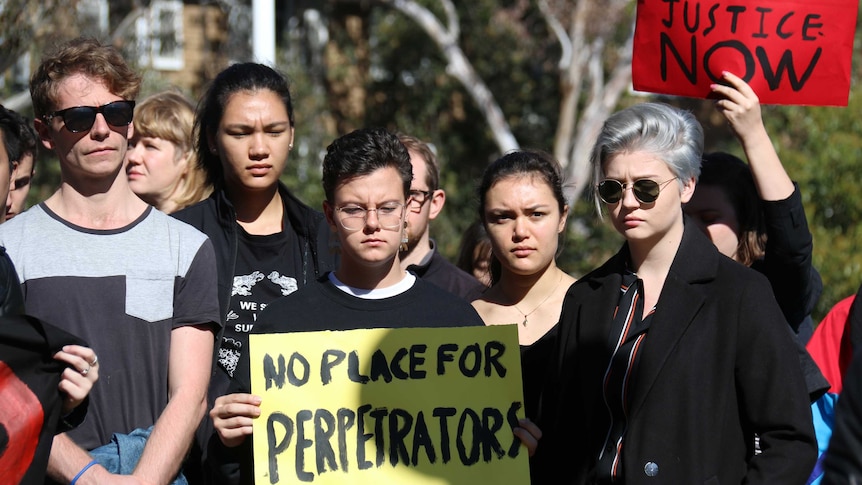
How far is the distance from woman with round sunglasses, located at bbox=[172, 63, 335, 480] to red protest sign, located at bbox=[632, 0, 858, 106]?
153 centimetres

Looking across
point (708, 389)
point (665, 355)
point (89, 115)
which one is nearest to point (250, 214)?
point (89, 115)

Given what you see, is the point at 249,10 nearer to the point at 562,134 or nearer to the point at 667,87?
the point at 562,134

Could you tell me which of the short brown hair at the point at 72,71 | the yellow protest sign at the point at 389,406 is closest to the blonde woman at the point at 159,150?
the short brown hair at the point at 72,71

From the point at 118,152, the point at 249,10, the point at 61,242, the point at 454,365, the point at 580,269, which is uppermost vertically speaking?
the point at 249,10

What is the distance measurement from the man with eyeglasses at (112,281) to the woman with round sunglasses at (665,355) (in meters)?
1.22

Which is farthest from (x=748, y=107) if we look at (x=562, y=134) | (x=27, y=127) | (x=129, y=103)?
(x=562, y=134)

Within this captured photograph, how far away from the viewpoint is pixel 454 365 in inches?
135

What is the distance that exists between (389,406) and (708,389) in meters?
0.98

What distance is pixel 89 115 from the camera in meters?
3.64

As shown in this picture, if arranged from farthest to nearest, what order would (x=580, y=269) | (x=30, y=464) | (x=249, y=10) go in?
(x=249, y=10) < (x=580, y=269) < (x=30, y=464)

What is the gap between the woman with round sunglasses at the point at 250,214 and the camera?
13.3 feet

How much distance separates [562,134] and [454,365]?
14095mm

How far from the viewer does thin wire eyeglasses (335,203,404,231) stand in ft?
11.8

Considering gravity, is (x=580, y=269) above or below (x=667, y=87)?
below
